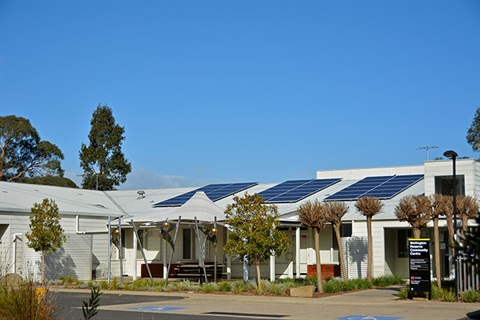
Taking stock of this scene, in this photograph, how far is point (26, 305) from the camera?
1180 centimetres

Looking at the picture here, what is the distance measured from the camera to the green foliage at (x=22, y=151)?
65250 millimetres

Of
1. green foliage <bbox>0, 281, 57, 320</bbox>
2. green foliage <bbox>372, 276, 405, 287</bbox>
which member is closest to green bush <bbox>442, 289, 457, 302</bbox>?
green foliage <bbox>372, 276, 405, 287</bbox>

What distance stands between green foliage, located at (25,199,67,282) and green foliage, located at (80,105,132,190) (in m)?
33.8

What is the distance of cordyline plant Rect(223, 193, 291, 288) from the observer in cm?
2478

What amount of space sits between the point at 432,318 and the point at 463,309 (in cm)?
225

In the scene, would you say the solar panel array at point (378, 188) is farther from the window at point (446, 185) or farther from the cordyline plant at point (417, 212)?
the cordyline plant at point (417, 212)

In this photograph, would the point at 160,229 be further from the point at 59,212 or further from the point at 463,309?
the point at 463,309

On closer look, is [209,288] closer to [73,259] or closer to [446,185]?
[446,185]

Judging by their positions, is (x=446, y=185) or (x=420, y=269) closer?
(x=420, y=269)

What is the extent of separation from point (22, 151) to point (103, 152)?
24.2 feet

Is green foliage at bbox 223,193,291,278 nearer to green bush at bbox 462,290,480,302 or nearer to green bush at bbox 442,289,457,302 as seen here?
green bush at bbox 442,289,457,302

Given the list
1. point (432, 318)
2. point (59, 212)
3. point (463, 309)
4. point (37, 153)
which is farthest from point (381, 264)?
point (37, 153)

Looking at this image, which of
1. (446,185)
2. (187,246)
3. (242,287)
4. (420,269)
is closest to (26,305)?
(420,269)

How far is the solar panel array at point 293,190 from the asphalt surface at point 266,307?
10095 millimetres
